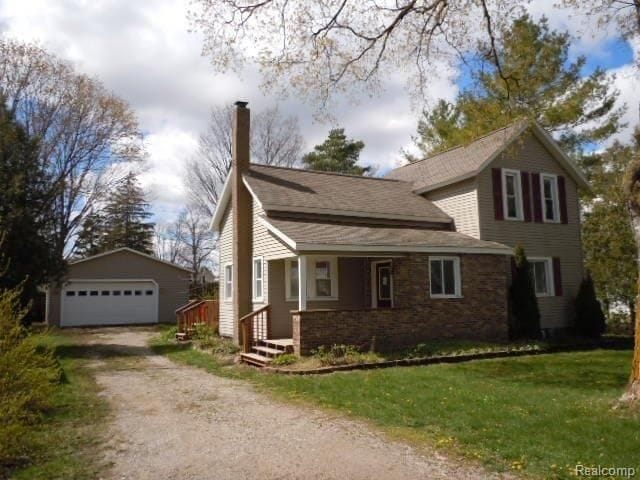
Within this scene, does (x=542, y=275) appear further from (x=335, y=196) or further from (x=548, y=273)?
(x=335, y=196)

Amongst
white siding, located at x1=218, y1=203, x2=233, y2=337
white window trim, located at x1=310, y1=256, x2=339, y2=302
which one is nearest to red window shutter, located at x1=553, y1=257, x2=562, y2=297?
white window trim, located at x1=310, y1=256, x2=339, y2=302

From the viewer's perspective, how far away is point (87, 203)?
3161 cm

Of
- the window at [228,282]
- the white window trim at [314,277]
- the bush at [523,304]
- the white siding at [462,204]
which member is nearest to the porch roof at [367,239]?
the white siding at [462,204]

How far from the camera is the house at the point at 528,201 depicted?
1831cm

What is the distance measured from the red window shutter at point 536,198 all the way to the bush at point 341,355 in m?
9.33

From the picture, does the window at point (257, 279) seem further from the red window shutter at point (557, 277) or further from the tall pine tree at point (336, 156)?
the tall pine tree at point (336, 156)

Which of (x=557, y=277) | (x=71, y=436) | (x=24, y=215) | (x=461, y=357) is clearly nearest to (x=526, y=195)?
(x=557, y=277)

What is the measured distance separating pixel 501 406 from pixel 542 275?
1237 cm

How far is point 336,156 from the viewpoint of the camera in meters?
40.9

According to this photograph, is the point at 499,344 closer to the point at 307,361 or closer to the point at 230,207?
the point at 307,361

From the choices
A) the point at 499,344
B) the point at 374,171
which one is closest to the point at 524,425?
the point at 499,344

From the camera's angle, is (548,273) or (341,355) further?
(548,273)

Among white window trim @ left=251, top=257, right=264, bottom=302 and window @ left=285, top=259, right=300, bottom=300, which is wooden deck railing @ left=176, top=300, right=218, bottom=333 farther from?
window @ left=285, top=259, right=300, bottom=300

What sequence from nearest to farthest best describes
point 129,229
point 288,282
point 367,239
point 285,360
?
point 285,360
point 367,239
point 288,282
point 129,229
